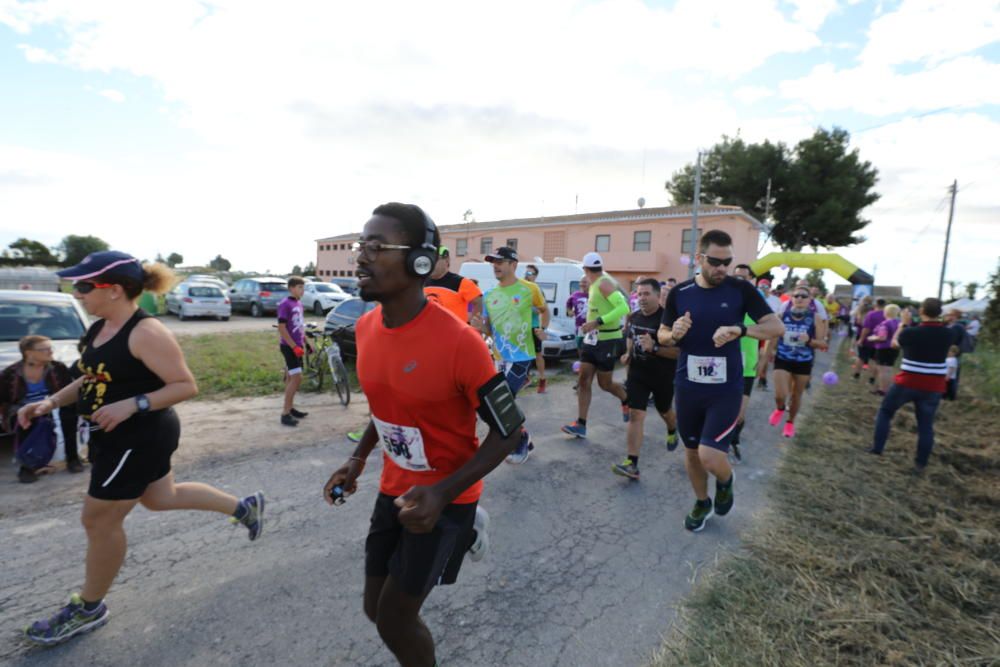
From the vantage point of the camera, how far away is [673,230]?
31.3m

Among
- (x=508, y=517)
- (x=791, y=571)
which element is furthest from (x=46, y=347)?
(x=791, y=571)

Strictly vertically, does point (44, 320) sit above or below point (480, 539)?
above

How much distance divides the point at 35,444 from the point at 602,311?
5368mm

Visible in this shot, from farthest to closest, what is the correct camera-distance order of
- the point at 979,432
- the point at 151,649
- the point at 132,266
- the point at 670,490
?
the point at 979,432, the point at 670,490, the point at 132,266, the point at 151,649

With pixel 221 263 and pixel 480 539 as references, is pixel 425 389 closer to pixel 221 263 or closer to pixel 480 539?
pixel 480 539

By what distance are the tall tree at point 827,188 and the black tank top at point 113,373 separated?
1641 inches

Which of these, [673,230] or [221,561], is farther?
[673,230]

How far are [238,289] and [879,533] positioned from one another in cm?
2388

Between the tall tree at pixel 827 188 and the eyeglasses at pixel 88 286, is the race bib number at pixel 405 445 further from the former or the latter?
the tall tree at pixel 827 188

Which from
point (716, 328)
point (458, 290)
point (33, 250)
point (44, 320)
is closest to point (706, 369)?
point (716, 328)

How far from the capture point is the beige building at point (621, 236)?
30.7 metres

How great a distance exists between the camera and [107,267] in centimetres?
247

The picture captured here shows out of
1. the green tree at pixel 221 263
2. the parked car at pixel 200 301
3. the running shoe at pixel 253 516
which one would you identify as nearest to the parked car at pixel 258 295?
the parked car at pixel 200 301

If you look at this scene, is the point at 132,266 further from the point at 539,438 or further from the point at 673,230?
the point at 673,230
